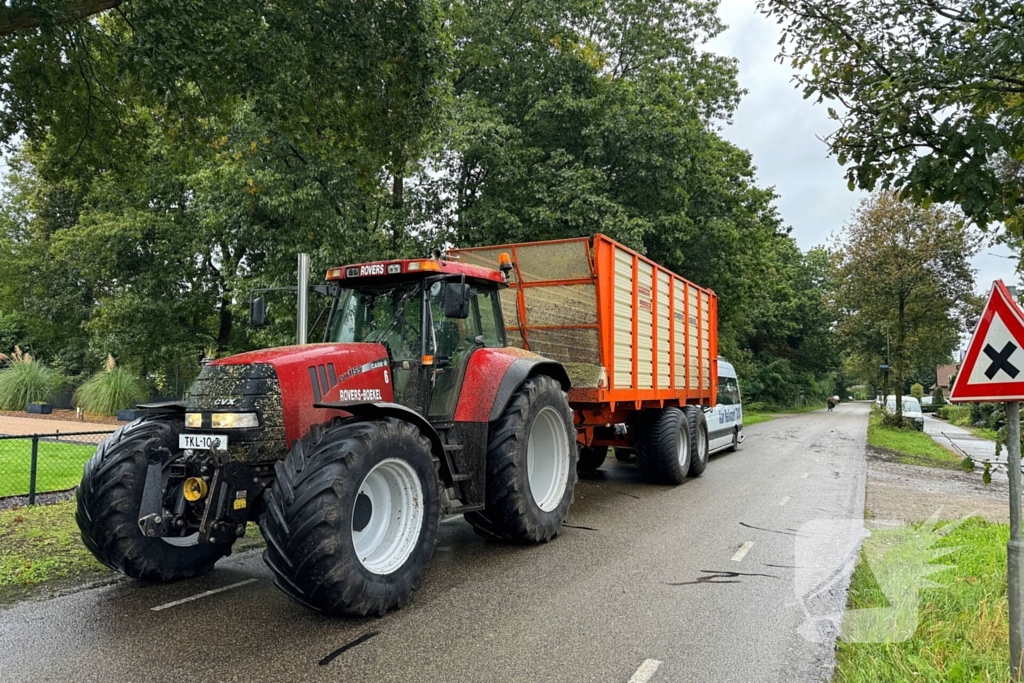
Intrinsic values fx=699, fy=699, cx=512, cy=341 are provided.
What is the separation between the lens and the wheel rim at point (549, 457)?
23.1ft

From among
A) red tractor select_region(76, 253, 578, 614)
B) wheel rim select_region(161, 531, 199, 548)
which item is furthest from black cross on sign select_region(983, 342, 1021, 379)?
wheel rim select_region(161, 531, 199, 548)

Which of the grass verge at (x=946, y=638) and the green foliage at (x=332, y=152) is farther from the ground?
the green foliage at (x=332, y=152)

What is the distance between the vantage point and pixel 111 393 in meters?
20.4

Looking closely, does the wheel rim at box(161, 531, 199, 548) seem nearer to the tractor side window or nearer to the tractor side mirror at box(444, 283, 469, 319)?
the tractor side mirror at box(444, 283, 469, 319)

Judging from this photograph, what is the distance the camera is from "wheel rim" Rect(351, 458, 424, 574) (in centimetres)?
481

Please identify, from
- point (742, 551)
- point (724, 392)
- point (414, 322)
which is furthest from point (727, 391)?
point (414, 322)

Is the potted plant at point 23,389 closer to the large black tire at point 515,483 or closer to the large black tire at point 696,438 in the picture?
the large black tire at point 696,438

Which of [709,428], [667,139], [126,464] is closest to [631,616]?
[126,464]

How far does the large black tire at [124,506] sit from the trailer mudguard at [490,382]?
7.19 ft

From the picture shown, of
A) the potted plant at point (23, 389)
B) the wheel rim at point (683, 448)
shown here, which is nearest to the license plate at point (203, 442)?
the wheel rim at point (683, 448)

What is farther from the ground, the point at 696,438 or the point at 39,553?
the point at 696,438

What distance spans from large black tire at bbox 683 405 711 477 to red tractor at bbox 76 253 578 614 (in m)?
5.24

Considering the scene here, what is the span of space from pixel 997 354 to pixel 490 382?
3.80 meters

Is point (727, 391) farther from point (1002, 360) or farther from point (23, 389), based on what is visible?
point (23, 389)
